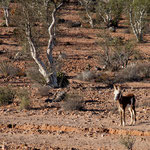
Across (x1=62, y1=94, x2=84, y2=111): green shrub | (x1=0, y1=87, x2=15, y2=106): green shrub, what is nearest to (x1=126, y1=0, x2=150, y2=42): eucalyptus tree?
(x1=0, y1=87, x2=15, y2=106): green shrub

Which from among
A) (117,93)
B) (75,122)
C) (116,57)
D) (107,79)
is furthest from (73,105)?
(116,57)

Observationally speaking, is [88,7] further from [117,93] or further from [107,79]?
[117,93]

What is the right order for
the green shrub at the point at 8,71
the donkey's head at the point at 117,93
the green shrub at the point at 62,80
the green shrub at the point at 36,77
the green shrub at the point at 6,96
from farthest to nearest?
1. the green shrub at the point at 8,71
2. the green shrub at the point at 62,80
3. the green shrub at the point at 36,77
4. the green shrub at the point at 6,96
5. the donkey's head at the point at 117,93

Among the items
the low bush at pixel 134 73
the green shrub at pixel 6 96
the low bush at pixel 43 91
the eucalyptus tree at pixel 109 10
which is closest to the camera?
the green shrub at pixel 6 96

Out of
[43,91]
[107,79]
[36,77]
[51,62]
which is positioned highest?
[51,62]

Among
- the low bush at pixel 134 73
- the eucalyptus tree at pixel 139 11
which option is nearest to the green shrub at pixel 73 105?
the low bush at pixel 134 73

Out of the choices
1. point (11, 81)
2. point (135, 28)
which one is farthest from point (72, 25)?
point (11, 81)

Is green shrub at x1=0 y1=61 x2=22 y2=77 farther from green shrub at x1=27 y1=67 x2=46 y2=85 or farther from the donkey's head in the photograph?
the donkey's head

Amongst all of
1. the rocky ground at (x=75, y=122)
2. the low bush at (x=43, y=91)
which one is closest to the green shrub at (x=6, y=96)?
the rocky ground at (x=75, y=122)

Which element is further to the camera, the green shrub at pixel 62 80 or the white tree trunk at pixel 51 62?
the green shrub at pixel 62 80

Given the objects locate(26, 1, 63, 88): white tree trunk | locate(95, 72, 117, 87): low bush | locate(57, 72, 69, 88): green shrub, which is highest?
locate(26, 1, 63, 88): white tree trunk

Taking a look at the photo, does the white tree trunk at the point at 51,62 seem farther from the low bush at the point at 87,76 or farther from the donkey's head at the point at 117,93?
the donkey's head at the point at 117,93

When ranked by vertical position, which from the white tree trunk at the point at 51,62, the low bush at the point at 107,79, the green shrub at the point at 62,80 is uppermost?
the white tree trunk at the point at 51,62

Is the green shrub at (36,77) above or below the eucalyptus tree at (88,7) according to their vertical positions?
below
